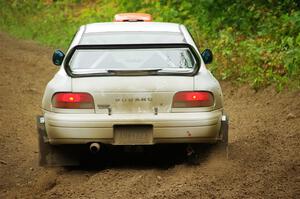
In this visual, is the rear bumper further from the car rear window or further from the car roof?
the car roof

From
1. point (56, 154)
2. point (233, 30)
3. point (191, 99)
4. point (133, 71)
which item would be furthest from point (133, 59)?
point (233, 30)

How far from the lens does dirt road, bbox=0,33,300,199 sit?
19.9 ft

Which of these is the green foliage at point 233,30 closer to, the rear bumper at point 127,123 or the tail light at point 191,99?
the tail light at point 191,99

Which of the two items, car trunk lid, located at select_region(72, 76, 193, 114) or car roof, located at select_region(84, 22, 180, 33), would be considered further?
car roof, located at select_region(84, 22, 180, 33)

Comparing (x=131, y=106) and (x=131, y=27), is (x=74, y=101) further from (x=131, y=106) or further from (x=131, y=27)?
(x=131, y=27)

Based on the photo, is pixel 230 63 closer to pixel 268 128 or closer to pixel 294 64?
pixel 294 64

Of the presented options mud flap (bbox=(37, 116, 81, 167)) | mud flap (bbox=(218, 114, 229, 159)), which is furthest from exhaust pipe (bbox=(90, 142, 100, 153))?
mud flap (bbox=(218, 114, 229, 159))

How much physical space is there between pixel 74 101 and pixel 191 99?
1.15 metres

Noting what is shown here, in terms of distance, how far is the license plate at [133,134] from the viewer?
6.54 m

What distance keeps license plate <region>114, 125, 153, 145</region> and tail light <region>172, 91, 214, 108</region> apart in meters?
0.36

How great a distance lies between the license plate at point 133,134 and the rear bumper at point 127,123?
0.05m

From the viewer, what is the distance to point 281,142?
8.02 metres

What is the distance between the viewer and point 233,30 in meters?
15.0

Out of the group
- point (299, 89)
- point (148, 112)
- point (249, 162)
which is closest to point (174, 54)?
point (148, 112)
